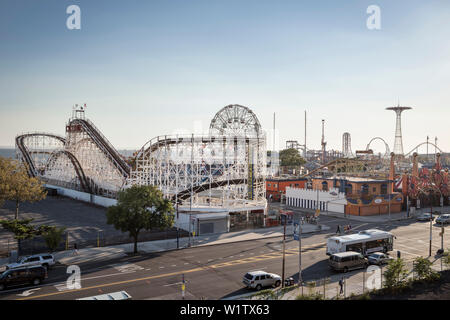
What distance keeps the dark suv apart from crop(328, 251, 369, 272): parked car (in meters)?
23.6

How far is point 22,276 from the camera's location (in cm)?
2678

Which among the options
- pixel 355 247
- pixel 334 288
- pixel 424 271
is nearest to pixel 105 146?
pixel 355 247

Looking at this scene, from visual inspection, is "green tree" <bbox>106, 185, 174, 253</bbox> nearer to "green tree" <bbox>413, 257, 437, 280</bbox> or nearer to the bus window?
the bus window

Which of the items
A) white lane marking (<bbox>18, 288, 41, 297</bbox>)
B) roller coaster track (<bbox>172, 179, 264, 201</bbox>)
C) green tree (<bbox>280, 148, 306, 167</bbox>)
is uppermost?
green tree (<bbox>280, 148, 306, 167</bbox>)

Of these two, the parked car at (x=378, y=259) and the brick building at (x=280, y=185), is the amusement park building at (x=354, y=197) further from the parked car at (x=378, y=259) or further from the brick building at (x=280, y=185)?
the parked car at (x=378, y=259)

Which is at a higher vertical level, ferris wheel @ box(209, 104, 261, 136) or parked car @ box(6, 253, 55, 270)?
ferris wheel @ box(209, 104, 261, 136)

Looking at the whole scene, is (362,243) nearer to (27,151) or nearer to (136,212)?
(136,212)

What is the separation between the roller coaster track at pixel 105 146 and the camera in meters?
69.4

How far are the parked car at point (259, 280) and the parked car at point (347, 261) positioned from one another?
253 inches

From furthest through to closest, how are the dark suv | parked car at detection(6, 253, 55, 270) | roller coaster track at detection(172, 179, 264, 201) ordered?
roller coaster track at detection(172, 179, 264, 201), parked car at detection(6, 253, 55, 270), the dark suv

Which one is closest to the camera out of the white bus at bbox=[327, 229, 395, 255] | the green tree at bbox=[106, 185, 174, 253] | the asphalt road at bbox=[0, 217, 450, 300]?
the asphalt road at bbox=[0, 217, 450, 300]

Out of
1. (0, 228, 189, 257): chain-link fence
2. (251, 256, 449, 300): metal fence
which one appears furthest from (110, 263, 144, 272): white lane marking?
(251, 256, 449, 300): metal fence

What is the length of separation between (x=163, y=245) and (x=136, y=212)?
6011 mm

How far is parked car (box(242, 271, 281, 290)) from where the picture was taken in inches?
1027
